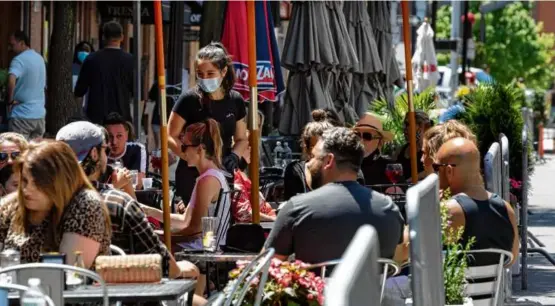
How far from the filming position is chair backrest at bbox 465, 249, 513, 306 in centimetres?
761

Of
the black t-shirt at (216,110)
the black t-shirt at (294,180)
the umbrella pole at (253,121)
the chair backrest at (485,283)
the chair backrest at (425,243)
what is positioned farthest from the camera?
the black t-shirt at (216,110)

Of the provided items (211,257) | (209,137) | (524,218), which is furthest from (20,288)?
(524,218)

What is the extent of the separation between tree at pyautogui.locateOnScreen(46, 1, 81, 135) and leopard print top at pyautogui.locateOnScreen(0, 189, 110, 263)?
1077 cm

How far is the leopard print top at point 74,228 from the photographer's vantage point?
630 cm

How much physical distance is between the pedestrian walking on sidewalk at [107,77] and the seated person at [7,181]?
5659 mm

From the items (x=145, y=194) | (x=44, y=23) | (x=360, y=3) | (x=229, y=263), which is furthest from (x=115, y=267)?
(x=44, y=23)

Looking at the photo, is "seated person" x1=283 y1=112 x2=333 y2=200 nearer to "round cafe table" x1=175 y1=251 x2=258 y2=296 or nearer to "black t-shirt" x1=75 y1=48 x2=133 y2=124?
"round cafe table" x1=175 y1=251 x2=258 y2=296

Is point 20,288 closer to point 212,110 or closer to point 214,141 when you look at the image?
point 214,141

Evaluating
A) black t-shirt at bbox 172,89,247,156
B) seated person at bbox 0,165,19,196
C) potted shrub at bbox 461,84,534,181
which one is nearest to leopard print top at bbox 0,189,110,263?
seated person at bbox 0,165,19,196

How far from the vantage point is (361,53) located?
1700 centimetres

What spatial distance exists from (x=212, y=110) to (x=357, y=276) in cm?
751

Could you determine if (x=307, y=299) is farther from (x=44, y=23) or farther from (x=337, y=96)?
(x=44, y=23)

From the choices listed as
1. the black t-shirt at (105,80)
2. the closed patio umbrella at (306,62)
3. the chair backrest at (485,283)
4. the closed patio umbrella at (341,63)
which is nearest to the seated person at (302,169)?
the chair backrest at (485,283)

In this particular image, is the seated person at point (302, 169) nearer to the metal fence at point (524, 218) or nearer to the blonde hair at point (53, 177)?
the metal fence at point (524, 218)
